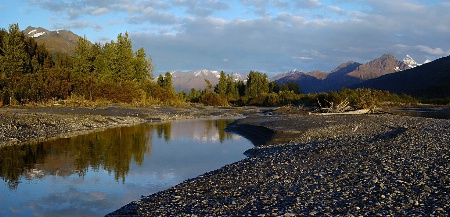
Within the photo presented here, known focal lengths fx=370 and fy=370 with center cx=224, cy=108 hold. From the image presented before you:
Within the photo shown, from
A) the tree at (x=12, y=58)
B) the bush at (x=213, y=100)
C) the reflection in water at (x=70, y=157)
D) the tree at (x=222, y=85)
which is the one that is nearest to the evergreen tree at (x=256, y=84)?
the tree at (x=222, y=85)

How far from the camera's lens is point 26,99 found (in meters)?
58.8

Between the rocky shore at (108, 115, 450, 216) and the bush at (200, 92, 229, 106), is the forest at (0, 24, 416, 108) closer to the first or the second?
the bush at (200, 92, 229, 106)

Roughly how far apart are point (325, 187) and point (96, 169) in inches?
447

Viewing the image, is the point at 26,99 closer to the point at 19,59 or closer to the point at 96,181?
the point at 19,59

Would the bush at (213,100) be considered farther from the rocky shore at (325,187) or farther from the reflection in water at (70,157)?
the rocky shore at (325,187)

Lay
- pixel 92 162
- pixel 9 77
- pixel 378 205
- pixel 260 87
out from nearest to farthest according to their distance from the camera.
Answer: pixel 378 205, pixel 92 162, pixel 9 77, pixel 260 87

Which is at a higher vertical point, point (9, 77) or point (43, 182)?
point (9, 77)

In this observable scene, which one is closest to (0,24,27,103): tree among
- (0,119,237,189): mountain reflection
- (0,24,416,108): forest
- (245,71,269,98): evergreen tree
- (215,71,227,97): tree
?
(0,24,416,108): forest

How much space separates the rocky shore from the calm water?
1.90 m

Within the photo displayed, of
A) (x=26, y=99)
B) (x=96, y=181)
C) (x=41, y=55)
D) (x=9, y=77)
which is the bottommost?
(x=96, y=181)

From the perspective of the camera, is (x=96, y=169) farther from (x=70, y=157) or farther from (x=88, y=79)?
(x=88, y=79)

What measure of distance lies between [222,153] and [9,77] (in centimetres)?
5504

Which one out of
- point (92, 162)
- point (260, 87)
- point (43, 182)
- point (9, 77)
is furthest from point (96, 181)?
point (260, 87)

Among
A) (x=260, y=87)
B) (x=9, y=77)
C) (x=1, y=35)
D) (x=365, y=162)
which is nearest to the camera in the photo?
(x=365, y=162)
